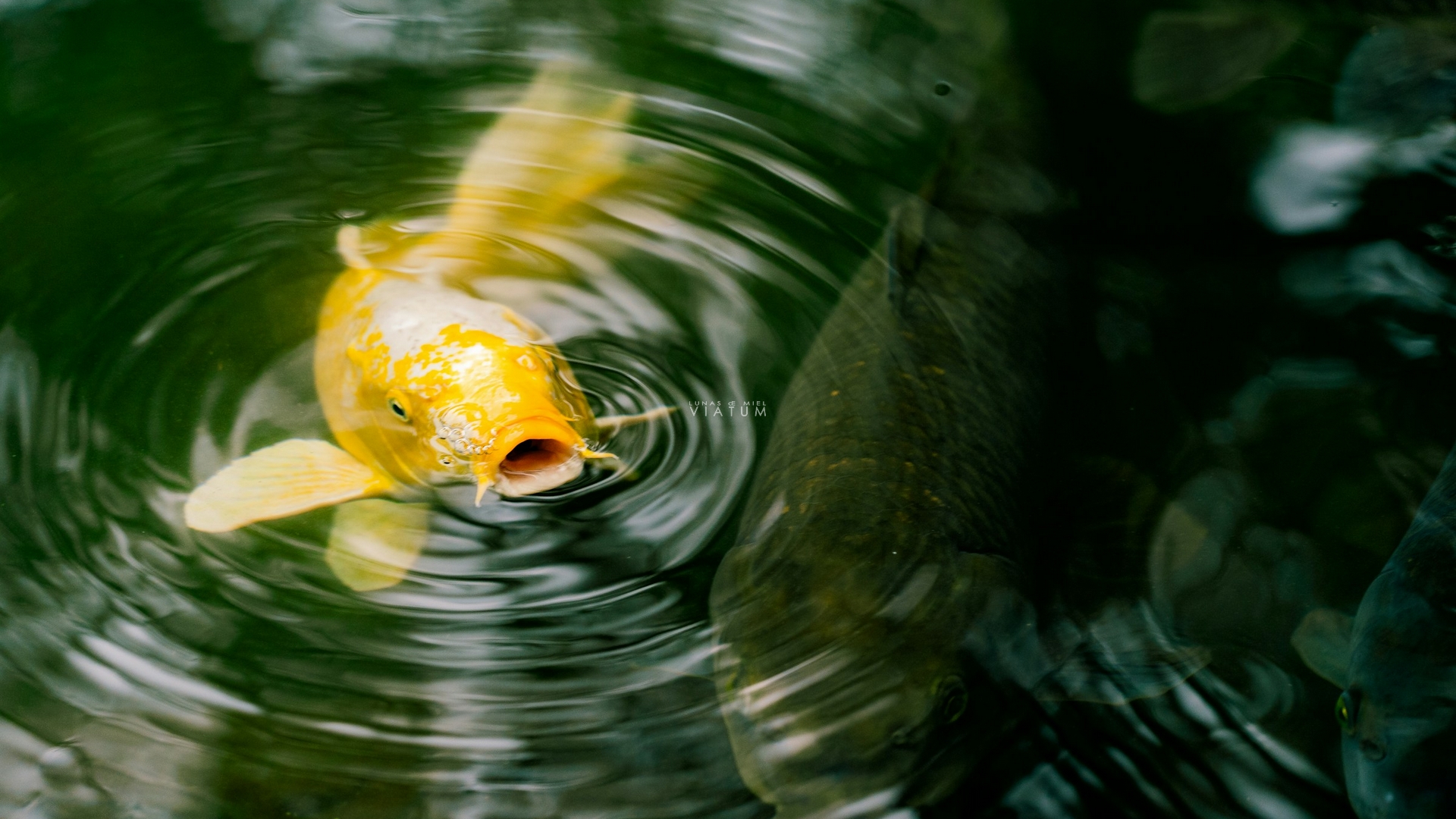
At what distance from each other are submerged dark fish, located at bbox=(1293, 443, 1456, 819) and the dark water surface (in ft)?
0.29

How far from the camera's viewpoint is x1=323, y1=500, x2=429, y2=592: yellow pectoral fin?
7.70 ft

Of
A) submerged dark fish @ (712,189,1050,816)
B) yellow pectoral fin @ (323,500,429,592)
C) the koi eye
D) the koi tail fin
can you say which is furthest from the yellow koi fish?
the koi eye

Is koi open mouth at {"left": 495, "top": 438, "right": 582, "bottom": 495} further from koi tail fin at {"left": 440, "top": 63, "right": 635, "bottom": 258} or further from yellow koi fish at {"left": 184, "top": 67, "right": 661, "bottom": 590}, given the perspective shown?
koi tail fin at {"left": 440, "top": 63, "right": 635, "bottom": 258}

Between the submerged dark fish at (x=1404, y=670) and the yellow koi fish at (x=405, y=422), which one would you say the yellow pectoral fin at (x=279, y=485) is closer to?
the yellow koi fish at (x=405, y=422)

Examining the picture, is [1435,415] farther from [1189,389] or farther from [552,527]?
[552,527]

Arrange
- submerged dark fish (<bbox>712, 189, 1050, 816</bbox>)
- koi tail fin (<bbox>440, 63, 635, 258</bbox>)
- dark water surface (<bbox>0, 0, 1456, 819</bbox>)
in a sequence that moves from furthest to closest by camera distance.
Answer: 1. koi tail fin (<bbox>440, 63, 635, 258</bbox>)
2. dark water surface (<bbox>0, 0, 1456, 819</bbox>)
3. submerged dark fish (<bbox>712, 189, 1050, 816</bbox>)

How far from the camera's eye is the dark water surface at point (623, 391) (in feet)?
6.91

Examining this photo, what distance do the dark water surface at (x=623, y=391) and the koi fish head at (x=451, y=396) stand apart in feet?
0.46

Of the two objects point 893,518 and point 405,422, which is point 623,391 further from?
point 893,518

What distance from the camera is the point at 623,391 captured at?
8.92 feet

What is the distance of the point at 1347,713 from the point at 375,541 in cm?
217

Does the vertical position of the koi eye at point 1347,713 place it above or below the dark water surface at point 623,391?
below

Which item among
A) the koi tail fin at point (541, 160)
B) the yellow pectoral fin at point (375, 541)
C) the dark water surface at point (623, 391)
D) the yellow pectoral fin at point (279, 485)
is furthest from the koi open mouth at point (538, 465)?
the koi tail fin at point (541, 160)

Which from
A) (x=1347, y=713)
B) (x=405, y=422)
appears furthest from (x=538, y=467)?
(x=1347, y=713)
